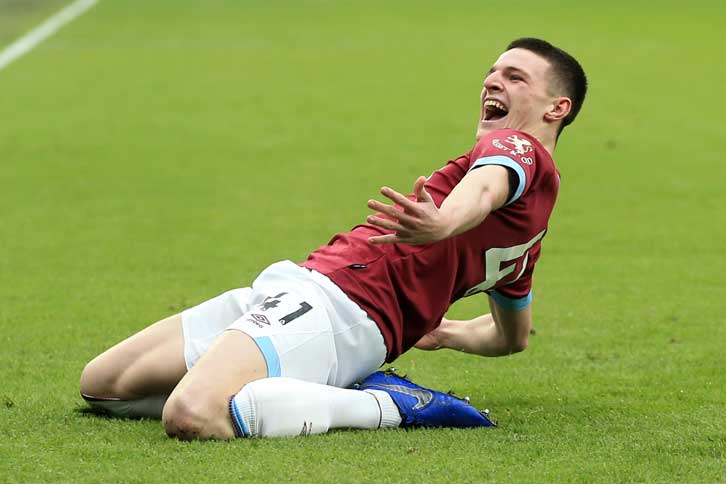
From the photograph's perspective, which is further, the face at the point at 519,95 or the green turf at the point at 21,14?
the green turf at the point at 21,14

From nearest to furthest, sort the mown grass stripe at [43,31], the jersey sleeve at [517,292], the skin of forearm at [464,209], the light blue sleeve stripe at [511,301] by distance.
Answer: the skin of forearm at [464,209] → the jersey sleeve at [517,292] → the light blue sleeve stripe at [511,301] → the mown grass stripe at [43,31]

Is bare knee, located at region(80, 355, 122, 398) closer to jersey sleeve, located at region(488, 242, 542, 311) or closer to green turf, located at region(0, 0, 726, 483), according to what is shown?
green turf, located at region(0, 0, 726, 483)

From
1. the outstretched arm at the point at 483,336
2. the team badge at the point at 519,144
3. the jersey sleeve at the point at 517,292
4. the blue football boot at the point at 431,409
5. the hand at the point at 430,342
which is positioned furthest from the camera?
the hand at the point at 430,342

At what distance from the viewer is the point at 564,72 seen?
5715 mm

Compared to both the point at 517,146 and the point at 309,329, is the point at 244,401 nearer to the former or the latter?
the point at 309,329

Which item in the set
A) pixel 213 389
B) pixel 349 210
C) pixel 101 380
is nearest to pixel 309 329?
pixel 213 389

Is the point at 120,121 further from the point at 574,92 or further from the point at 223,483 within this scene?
the point at 223,483

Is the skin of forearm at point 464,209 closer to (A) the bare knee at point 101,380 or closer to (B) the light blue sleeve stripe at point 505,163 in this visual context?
(B) the light blue sleeve stripe at point 505,163

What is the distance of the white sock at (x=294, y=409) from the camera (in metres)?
5.01

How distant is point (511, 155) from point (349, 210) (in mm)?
6915

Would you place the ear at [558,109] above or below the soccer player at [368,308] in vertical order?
above

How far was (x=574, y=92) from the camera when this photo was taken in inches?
226

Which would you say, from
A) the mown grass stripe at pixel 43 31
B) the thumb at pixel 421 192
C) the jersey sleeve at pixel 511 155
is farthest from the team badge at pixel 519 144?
the mown grass stripe at pixel 43 31

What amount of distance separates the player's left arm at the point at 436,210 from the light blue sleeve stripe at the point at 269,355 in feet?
2.40
